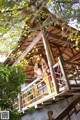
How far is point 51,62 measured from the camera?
18.4 ft

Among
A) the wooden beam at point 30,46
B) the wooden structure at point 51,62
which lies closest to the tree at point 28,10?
the wooden structure at point 51,62

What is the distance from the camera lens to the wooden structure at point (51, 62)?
518 centimetres

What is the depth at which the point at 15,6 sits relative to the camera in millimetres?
4191

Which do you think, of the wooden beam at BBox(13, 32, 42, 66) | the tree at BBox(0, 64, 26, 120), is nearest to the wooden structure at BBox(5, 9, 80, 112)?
the wooden beam at BBox(13, 32, 42, 66)

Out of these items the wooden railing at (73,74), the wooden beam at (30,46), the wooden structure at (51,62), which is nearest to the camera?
the wooden railing at (73,74)

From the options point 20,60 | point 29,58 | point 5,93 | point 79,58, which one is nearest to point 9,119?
point 5,93

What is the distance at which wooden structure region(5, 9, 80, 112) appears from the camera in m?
5.18

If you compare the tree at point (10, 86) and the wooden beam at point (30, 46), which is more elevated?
the wooden beam at point (30, 46)

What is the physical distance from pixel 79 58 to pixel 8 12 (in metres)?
6.33

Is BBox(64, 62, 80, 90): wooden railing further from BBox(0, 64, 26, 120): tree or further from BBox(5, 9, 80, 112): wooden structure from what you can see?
BBox(0, 64, 26, 120): tree

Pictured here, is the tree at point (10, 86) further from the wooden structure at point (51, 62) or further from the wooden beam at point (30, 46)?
the wooden beam at point (30, 46)

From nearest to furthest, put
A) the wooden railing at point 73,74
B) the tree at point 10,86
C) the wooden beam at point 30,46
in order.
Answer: the tree at point 10,86 → the wooden railing at point 73,74 → the wooden beam at point 30,46

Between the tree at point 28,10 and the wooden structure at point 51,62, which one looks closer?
the tree at point 28,10

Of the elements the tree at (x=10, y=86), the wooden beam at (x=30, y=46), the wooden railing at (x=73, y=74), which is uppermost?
the wooden beam at (x=30, y=46)
